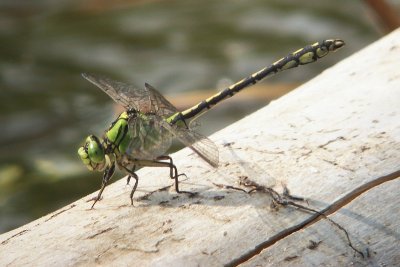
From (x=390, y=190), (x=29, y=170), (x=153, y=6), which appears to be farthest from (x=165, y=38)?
(x=390, y=190)

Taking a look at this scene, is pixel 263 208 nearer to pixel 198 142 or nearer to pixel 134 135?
pixel 198 142

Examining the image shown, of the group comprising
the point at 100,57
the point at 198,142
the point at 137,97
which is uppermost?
the point at 100,57

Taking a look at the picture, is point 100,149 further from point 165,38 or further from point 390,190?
point 165,38

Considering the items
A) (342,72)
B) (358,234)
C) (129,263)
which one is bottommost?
(358,234)

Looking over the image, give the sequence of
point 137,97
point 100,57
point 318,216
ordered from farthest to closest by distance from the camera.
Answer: point 100,57 < point 137,97 < point 318,216

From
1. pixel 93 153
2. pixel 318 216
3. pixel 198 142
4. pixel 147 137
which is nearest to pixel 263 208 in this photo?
pixel 318 216

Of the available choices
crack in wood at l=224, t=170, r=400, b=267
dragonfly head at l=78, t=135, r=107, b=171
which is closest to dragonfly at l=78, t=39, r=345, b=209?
dragonfly head at l=78, t=135, r=107, b=171

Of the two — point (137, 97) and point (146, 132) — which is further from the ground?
point (137, 97)

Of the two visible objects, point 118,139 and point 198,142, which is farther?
point 118,139

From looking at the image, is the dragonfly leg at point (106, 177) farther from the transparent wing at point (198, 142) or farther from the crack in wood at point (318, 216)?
the crack in wood at point (318, 216)
